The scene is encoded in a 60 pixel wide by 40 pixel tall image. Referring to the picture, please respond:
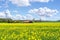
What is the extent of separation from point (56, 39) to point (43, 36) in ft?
3.75

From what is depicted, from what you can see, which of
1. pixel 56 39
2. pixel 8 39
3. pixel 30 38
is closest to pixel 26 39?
pixel 30 38

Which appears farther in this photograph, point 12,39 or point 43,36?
point 43,36

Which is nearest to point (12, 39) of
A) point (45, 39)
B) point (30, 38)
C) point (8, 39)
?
point (8, 39)

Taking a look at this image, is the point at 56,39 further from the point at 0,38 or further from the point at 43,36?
the point at 0,38

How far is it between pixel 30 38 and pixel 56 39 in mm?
1751

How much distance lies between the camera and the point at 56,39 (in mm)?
13289

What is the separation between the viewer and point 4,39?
13.0 metres

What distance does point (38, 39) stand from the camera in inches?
501

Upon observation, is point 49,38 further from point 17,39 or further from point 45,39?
point 17,39

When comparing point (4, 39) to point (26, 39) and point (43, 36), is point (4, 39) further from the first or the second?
point (43, 36)

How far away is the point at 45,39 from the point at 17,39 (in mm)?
1903

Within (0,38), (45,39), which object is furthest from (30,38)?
(0,38)

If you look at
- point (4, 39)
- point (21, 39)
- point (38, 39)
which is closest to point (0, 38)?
point (4, 39)

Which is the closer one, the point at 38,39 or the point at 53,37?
the point at 38,39
